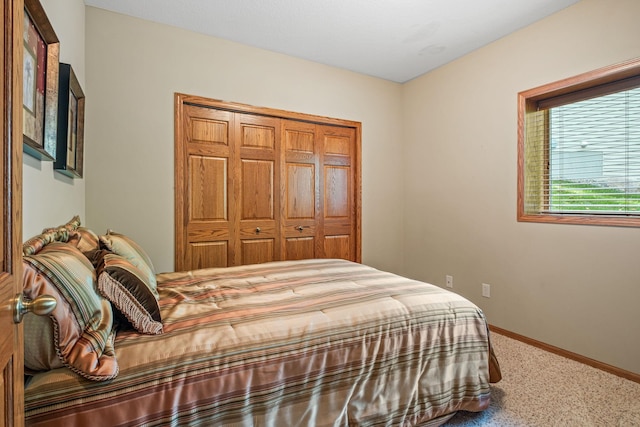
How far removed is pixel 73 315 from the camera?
101cm

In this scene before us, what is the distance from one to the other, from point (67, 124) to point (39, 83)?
0.42 metres

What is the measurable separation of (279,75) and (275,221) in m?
1.45

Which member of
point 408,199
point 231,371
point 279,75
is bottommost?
point 231,371

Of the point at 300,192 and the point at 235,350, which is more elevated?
the point at 300,192

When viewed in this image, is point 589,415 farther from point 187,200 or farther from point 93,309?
point 187,200

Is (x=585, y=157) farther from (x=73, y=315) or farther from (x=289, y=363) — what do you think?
(x=73, y=315)

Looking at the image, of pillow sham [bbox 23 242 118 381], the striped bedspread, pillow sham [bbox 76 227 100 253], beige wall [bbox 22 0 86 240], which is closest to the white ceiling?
beige wall [bbox 22 0 86 240]

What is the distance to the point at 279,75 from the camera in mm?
3230

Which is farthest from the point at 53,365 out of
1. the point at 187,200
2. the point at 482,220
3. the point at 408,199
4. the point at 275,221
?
the point at 408,199

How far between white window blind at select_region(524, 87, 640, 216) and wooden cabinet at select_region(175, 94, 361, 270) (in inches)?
67.3

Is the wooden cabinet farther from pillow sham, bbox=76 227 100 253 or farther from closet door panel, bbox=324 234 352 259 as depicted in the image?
pillow sham, bbox=76 227 100 253

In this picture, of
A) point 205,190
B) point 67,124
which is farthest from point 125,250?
point 205,190

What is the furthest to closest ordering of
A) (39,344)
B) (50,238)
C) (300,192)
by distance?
(300,192) → (50,238) → (39,344)

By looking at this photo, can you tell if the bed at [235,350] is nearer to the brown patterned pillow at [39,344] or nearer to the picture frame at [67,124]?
the brown patterned pillow at [39,344]
